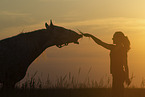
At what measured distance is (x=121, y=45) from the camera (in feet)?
27.8

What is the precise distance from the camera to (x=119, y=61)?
8328 mm

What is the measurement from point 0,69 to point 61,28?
2828 millimetres

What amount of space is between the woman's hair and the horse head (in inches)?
76.5

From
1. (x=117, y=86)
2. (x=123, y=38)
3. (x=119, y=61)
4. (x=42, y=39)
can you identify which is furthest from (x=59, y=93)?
(x=123, y=38)

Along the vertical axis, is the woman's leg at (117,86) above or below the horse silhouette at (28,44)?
below

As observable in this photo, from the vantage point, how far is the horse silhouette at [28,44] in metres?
9.64

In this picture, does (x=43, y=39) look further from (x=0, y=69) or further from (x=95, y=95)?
(x=95, y=95)

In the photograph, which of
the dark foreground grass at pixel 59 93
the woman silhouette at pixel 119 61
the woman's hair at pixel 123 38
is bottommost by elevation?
the dark foreground grass at pixel 59 93

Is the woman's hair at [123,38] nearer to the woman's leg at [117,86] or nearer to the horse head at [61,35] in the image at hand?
the woman's leg at [117,86]

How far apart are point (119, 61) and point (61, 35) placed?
2.76 metres

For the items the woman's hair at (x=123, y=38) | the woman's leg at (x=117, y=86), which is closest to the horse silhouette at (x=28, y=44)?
the woman's hair at (x=123, y=38)

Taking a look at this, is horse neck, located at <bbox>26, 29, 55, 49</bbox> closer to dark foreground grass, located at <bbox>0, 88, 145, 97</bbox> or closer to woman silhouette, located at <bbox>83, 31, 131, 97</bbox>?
dark foreground grass, located at <bbox>0, 88, 145, 97</bbox>

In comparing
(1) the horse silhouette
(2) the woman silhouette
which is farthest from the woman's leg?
(1) the horse silhouette

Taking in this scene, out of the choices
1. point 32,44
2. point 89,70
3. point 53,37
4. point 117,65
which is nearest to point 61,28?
point 53,37
